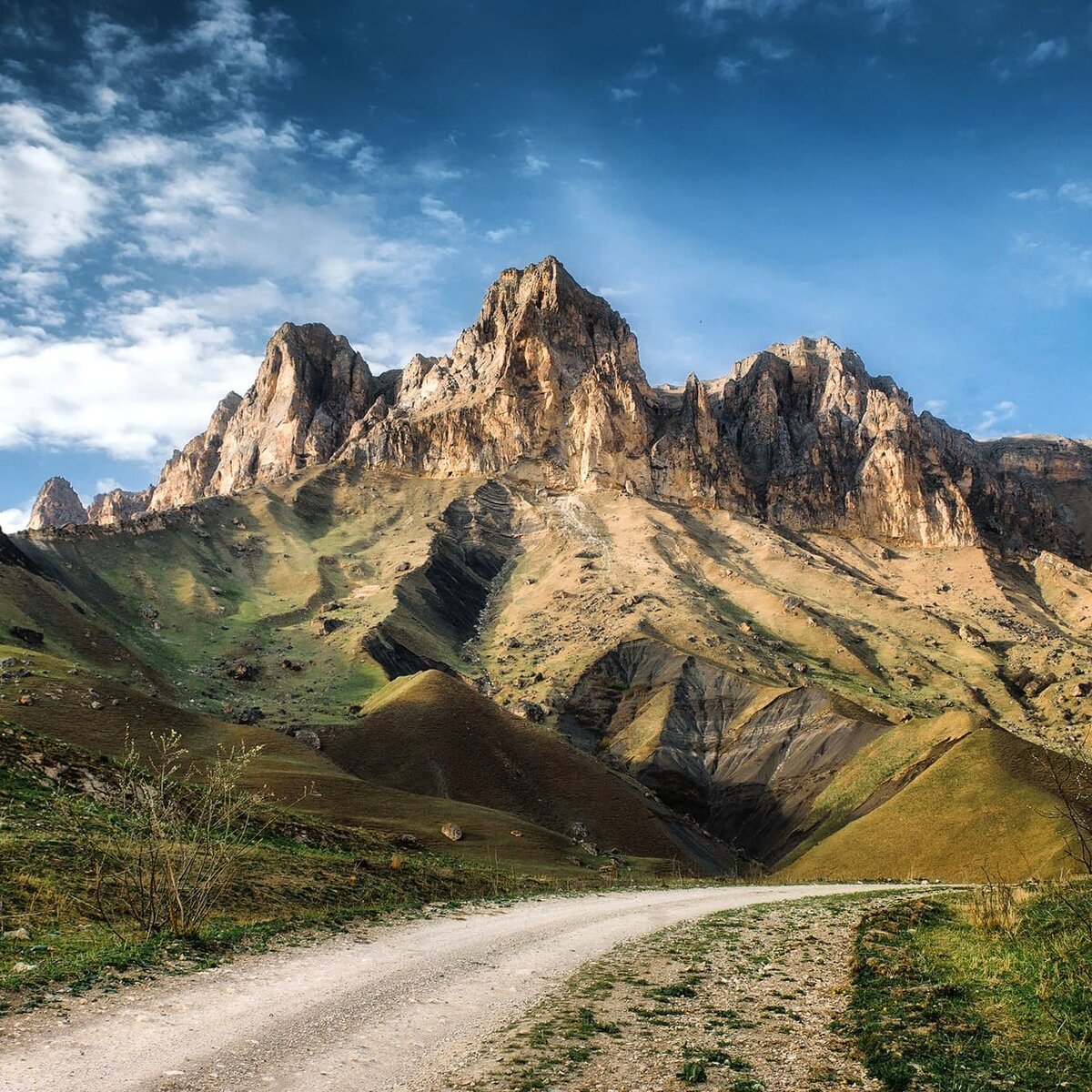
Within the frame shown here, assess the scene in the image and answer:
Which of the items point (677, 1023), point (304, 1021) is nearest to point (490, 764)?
point (677, 1023)

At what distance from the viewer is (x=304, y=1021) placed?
12258 mm

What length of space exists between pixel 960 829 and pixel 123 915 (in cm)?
5400

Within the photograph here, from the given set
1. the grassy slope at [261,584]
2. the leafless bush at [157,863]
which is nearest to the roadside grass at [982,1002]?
the leafless bush at [157,863]

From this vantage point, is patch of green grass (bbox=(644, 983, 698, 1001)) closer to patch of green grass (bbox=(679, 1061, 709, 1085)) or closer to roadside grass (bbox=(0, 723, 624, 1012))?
patch of green grass (bbox=(679, 1061, 709, 1085))

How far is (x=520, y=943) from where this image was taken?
1981 cm

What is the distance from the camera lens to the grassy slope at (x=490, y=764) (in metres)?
69.8

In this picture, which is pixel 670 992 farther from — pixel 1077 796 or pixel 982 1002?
pixel 1077 796

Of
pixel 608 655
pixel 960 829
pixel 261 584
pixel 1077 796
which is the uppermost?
pixel 261 584

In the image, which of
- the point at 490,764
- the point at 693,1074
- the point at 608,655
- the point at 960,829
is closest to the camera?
the point at 693,1074

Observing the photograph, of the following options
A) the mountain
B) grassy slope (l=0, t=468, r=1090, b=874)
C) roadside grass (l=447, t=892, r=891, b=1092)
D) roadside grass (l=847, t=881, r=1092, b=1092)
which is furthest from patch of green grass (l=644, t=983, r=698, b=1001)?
grassy slope (l=0, t=468, r=1090, b=874)

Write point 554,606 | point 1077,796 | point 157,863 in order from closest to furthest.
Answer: point 1077,796
point 157,863
point 554,606

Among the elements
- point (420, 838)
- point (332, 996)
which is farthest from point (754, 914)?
point (420, 838)

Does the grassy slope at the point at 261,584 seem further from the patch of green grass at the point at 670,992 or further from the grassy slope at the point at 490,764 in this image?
the patch of green grass at the point at 670,992

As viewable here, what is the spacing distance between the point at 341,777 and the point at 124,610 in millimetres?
77536
